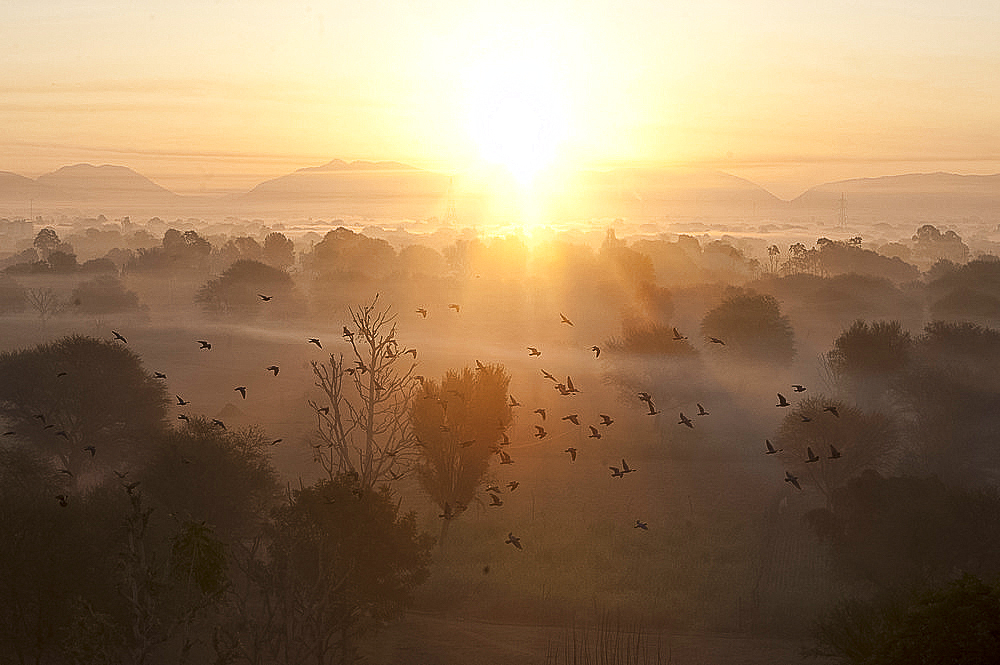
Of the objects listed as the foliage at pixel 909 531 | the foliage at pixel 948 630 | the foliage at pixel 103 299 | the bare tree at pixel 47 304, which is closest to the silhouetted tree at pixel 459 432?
the foliage at pixel 909 531

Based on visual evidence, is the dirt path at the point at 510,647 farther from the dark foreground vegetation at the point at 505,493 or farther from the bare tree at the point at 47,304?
the bare tree at the point at 47,304

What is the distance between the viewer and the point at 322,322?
88750 millimetres

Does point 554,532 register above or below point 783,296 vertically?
below

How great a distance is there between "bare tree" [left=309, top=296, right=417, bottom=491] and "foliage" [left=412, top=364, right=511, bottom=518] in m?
0.93

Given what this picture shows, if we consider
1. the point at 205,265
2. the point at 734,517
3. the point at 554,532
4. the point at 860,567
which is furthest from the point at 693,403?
the point at 205,265

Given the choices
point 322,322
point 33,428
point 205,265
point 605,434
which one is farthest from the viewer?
point 205,265

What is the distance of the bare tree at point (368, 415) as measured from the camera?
1210 inches

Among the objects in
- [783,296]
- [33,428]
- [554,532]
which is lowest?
[554,532]

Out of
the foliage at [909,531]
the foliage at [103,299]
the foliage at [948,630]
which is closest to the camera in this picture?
the foliage at [948,630]

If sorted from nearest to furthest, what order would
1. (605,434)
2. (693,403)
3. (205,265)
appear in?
1. (605,434)
2. (693,403)
3. (205,265)

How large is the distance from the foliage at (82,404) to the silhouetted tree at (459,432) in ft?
41.8

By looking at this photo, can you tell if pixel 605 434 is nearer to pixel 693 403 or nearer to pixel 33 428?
pixel 693 403

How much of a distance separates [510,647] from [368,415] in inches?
513

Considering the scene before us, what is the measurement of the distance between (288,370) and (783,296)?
172ft
